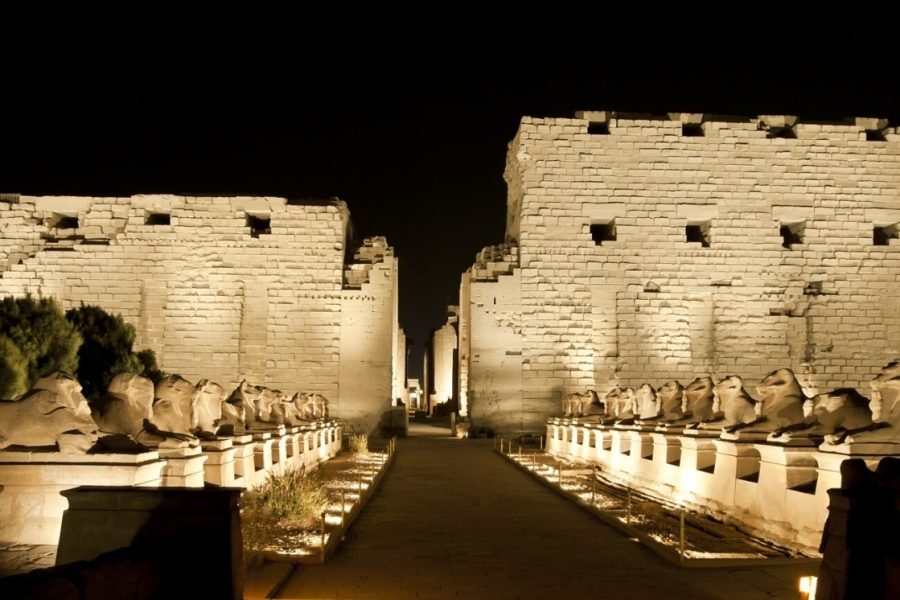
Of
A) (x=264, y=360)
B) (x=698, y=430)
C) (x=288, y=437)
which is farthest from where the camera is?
(x=264, y=360)

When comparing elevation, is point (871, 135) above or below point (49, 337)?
above

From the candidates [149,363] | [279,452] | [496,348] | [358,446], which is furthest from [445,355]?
[279,452]

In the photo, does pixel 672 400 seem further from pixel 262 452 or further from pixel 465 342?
pixel 465 342

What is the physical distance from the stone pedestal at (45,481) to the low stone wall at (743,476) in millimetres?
5625

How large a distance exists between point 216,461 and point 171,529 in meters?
4.22

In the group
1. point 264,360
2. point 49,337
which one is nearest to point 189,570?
point 49,337

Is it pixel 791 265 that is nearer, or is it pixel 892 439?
pixel 892 439

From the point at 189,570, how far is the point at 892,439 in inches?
227

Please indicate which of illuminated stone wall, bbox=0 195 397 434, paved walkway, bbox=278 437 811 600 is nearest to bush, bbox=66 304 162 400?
illuminated stone wall, bbox=0 195 397 434

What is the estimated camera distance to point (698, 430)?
10195mm

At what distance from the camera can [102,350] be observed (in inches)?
875

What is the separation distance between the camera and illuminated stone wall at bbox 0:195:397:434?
24.9 metres

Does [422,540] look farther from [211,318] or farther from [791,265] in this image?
[791,265]

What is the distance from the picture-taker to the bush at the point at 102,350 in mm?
21920
